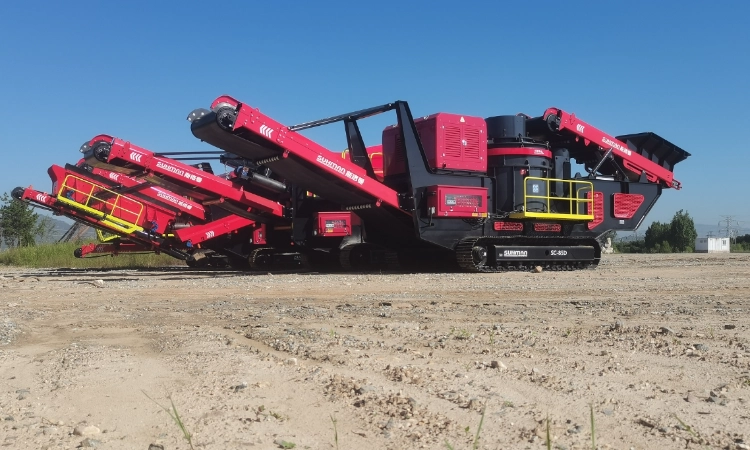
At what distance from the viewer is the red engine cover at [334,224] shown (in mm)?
15734

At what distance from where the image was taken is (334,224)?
51.9 feet

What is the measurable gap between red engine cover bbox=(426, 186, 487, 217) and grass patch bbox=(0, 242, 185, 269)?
12420 millimetres

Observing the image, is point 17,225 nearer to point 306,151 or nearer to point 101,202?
point 101,202

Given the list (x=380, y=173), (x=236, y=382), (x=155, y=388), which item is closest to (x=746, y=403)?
(x=236, y=382)

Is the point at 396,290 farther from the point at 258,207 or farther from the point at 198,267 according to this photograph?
the point at 198,267

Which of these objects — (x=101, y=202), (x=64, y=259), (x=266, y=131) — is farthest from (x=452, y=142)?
(x=64, y=259)

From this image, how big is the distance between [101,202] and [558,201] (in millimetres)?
11082

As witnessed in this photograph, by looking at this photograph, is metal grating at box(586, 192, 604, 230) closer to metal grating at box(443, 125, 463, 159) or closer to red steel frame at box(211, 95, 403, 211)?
metal grating at box(443, 125, 463, 159)

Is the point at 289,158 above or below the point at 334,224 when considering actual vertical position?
above

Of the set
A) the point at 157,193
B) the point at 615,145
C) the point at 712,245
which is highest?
the point at 615,145

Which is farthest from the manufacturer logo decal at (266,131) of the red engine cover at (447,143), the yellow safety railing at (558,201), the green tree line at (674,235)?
the green tree line at (674,235)

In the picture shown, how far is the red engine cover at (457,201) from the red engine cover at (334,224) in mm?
2583

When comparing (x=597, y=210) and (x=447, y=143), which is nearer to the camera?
(x=447, y=143)

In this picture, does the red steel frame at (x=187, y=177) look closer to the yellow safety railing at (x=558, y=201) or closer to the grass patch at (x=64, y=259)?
the yellow safety railing at (x=558, y=201)
